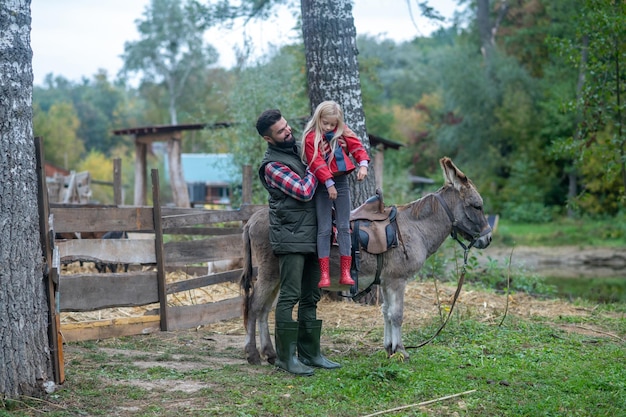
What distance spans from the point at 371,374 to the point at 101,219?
3.58 m

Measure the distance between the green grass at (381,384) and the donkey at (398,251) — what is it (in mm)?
336

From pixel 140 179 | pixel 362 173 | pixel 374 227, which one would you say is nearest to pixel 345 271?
pixel 374 227

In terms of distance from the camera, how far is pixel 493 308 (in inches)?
365

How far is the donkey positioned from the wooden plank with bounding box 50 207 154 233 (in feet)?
5.78

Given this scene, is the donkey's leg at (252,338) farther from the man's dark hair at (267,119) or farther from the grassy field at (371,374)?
the man's dark hair at (267,119)

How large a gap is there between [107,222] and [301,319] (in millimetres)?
2662

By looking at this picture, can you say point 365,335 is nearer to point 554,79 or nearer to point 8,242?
point 8,242

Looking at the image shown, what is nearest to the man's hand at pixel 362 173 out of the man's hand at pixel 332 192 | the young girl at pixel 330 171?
the young girl at pixel 330 171

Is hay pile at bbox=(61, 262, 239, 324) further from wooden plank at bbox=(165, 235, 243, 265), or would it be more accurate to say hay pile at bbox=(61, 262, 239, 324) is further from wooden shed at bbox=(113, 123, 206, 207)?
wooden shed at bbox=(113, 123, 206, 207)

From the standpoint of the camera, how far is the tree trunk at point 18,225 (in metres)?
4.92

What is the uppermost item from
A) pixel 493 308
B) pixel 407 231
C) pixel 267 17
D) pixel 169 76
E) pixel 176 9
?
pixel 176 9

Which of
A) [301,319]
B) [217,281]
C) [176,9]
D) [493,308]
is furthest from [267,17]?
[176,9]

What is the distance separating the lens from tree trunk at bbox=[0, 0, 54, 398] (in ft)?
16.1

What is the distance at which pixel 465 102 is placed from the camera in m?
39.5
